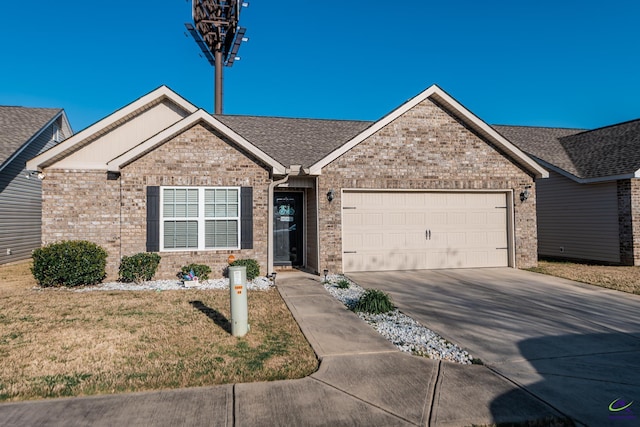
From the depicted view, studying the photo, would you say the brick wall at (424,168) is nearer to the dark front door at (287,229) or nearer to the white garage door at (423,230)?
the white garage door at (423,230)

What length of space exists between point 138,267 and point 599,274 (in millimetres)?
12902

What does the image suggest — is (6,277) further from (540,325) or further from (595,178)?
(595,178)

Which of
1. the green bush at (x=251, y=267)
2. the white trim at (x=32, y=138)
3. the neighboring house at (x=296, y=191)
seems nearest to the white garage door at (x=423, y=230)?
the neighboring house at (x=296, y=191)

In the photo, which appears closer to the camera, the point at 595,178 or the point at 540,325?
the point at 540,325

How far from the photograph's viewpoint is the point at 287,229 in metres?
12.9

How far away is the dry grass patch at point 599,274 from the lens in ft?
32.4

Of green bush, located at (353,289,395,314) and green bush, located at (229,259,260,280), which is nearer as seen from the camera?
green bush, located at (353,289,395,314)

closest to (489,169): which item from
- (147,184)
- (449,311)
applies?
(449,311)

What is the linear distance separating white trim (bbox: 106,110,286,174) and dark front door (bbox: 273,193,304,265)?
224cm

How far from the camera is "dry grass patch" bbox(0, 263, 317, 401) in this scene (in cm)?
437

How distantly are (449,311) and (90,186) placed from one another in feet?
31.0

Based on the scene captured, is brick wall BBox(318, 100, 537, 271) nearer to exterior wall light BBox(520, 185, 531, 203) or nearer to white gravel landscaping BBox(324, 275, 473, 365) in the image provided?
exterior wall light BBox(520, 185, 531, 203)

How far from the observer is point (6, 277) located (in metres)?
11.7

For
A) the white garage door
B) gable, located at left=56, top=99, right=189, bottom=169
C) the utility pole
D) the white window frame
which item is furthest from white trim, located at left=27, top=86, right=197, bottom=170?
the utility pole
